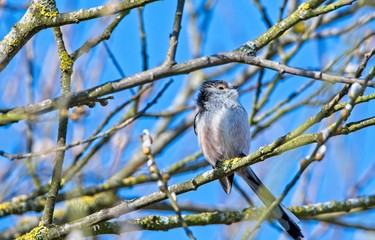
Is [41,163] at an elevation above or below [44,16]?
above

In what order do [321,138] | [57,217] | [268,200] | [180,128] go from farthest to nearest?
[180,128], [57,217], [268,200], [321,138]

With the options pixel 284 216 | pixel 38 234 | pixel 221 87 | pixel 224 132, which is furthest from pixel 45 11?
pixel 221 87

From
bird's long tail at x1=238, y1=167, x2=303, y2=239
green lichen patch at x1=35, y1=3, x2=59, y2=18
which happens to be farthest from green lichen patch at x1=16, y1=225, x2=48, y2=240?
bird's long tail at x1=238, y1=167, x2=303, y2=239

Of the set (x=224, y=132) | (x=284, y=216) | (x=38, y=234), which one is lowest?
(x=284, y=216)

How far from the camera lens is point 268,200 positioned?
4.68 m

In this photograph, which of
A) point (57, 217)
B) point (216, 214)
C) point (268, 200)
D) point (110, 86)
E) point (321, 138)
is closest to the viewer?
point (321, 138)

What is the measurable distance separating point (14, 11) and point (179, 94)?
293 cm

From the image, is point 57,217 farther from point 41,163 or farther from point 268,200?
point 268,200

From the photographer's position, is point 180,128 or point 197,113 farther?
point 180,128

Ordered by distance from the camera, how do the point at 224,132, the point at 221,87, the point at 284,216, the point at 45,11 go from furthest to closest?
the point at 221,87, the point at 224,132, the point at 284,216, the point at 45,11

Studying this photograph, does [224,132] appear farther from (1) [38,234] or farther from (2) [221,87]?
(1) [38,234]

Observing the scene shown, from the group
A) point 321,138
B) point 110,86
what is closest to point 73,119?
point 110,86

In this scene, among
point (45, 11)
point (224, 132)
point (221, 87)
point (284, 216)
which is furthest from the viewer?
point (221, 87)

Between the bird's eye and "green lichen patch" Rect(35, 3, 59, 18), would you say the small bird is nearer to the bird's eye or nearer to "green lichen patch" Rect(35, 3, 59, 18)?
the bird's eye
